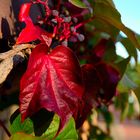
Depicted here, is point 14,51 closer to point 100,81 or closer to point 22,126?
point 22,126

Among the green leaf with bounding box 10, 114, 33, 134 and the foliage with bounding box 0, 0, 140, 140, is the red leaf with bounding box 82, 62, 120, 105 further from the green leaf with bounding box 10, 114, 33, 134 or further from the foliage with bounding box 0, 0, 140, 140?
the green leaf with bounding box 10, 114, 33, 134

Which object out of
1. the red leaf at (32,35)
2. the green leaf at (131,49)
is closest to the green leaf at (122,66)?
the green leaf at (131,49)

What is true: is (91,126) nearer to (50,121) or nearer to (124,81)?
(124,81)

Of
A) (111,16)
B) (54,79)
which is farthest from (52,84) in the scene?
(111,16)

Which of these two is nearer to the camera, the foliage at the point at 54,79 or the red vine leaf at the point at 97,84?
the foliage at the point at 54,79

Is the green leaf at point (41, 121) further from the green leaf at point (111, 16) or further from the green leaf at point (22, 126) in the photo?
the green leaf at point (111, 16)

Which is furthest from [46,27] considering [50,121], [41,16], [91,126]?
[91,126]

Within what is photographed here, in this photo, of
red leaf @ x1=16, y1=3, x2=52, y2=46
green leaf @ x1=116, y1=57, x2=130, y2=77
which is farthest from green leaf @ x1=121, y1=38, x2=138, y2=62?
red leaf @ x1=16, y1=3, x2=52, y2=46
